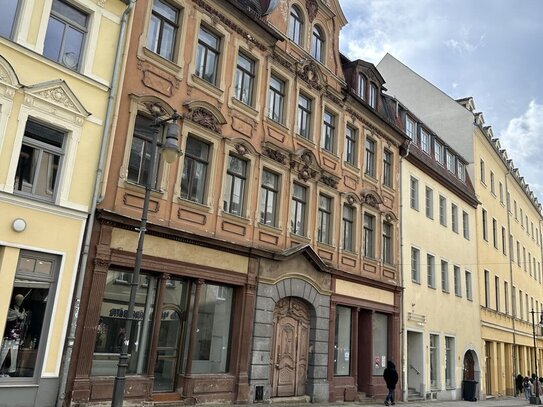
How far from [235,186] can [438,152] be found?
18.3m

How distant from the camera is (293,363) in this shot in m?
18.2

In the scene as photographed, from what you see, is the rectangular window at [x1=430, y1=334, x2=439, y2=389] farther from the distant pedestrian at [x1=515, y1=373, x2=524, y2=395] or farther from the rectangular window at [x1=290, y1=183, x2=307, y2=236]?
the distant pedestrian at [x1=515, y1=373, x2=524, y2=395]

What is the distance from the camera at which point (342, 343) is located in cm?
2095

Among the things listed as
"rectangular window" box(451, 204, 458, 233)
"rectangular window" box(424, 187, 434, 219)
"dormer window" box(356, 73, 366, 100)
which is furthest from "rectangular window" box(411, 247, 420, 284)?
"dormer window" box(356, 73, 366, 100)

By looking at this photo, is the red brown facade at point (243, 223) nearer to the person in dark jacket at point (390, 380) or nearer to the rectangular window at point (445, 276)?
the person in dark jacket at point (390, 380)

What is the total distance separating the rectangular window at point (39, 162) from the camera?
11752 mm

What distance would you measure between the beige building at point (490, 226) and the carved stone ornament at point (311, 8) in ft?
56.1

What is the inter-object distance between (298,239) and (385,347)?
7.87m

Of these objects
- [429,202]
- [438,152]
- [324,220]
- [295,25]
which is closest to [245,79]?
[295,25]

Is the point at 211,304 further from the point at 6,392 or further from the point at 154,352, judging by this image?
the point at 6,392

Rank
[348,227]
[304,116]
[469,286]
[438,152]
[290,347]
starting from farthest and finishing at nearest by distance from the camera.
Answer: [469,286] < [438,152] < [348,227] < [304,116] < [290,347]

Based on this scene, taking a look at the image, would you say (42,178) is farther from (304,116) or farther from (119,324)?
(304,116)

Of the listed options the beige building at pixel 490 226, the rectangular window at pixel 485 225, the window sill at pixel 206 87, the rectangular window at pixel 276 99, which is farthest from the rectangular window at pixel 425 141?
the window sill at pixel 206 87

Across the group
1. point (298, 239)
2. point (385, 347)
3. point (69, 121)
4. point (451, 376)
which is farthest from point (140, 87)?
point (451, 376)
